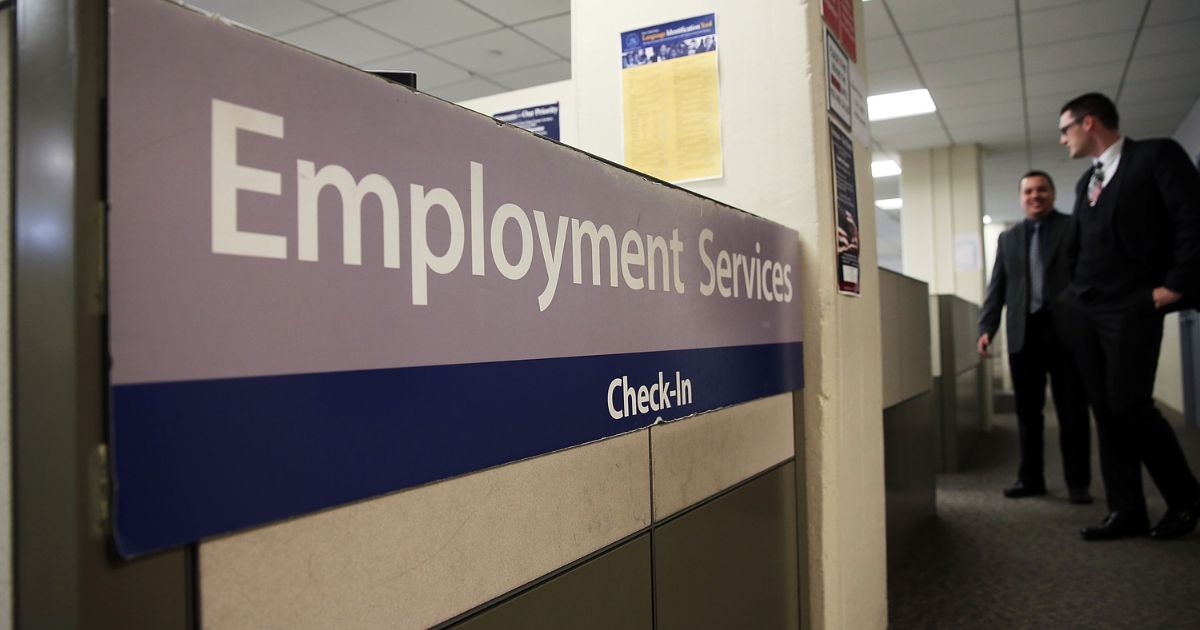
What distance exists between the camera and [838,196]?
1549 millimetres

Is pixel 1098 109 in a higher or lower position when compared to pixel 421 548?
higher

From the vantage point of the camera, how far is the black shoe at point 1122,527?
106 inches

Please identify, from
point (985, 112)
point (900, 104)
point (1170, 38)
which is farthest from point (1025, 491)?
point (985, 112)

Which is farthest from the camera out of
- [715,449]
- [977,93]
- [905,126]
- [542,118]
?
[905,126]

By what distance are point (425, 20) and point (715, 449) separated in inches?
144

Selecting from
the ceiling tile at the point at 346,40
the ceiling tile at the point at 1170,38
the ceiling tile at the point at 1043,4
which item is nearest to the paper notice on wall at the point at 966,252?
the ceiling tile at the point at 1170,38

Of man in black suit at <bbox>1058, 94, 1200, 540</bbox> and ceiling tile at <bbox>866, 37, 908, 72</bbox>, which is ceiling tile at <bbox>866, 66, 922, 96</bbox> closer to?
ceiling tile at <bbox>866, 37, 908, 72</bbox>

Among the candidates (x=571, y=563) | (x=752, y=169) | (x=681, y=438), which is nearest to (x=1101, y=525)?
(x=752, y=169)

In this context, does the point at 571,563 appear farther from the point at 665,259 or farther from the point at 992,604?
the point at 992,604

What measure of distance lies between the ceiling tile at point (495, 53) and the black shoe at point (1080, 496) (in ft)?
12.1

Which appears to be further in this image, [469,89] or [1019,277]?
[469,89]

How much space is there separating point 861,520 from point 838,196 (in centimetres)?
75

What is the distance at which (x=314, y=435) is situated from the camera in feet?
1.66

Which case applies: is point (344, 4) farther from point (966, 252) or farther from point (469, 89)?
point (966, 252)
